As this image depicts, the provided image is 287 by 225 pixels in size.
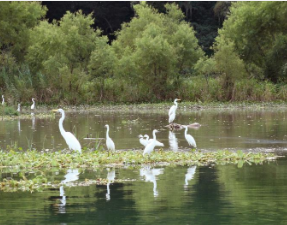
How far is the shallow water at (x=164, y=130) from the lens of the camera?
60.9ft

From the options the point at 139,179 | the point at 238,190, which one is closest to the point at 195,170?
the point at 139,179

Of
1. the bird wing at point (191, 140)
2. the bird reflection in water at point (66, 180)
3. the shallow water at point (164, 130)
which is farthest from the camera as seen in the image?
the shallow water at point (164, 130)

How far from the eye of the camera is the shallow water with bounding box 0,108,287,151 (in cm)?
1856

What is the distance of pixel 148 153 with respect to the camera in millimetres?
14742

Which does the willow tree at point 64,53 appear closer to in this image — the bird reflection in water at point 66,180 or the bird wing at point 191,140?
the bird wing at point 191,140

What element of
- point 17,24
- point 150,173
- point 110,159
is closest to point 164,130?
point 110,159

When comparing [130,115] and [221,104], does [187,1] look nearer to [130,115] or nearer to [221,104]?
[221,104]

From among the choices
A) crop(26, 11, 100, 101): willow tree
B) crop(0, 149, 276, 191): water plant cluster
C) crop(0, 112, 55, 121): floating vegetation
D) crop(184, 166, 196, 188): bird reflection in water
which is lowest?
crop(184, 166, 196, 188): bird reflection in water

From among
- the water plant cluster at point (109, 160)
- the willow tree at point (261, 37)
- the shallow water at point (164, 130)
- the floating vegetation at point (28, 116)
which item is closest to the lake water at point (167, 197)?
the water plant cluster at point (109, 160)

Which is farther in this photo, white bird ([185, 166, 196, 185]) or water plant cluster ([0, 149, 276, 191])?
water plant cluster ([0, 149, 276, 191])

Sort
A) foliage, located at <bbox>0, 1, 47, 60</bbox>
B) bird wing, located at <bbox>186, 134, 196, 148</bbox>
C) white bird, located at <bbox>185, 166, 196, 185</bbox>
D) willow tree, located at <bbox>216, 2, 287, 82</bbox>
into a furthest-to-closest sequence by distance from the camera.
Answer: willow tree, located at <bbox>216, 2, 287, 82</bbox>
foliage, located at <bbox>0, 1, 47, 60</bbox>
bird wing, located at <bbox>186, 134, 196, 148</bbox>
white bird, located at <bbox>185, 166, 196, 185</bbox>

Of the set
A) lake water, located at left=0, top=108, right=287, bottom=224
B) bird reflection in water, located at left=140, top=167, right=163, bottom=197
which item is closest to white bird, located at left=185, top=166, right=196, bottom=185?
lake water, located at left=0, top=108, right=287, bottom=224

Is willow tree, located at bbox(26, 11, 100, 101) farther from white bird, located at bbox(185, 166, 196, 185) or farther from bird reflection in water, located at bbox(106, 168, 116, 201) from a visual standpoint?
white bird, located at bbox(185, 166, 196, 185)

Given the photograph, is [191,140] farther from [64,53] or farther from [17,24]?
[17,24]
